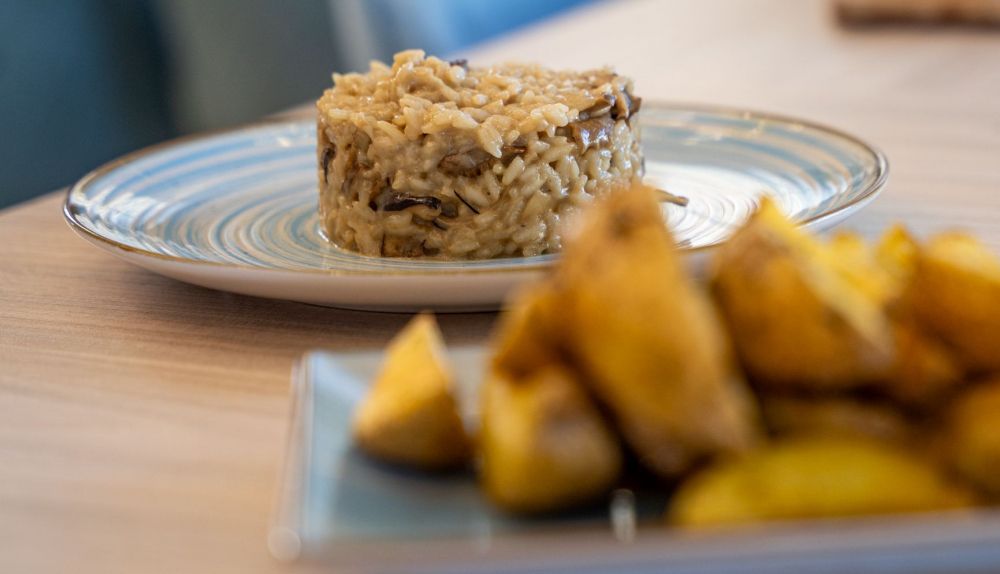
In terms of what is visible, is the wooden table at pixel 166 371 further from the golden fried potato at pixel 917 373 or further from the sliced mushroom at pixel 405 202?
the golden fried potato at pixel 917 373

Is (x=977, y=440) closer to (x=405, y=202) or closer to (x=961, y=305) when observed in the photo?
(x=961, y=305)

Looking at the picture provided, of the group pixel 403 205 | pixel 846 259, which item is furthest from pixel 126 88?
pixel 846 259

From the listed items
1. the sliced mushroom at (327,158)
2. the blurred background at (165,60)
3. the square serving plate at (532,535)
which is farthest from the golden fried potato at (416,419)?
the blurred background at (165,60)

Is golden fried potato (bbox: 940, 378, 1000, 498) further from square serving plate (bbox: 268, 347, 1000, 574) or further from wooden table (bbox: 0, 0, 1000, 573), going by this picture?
wooden table (bbox: 0, 0, 1000, 573)

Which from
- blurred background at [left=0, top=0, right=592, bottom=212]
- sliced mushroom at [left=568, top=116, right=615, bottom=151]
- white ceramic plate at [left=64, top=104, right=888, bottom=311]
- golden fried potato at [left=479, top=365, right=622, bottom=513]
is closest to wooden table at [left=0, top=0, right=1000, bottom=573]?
white ceramic plate at [left=64, top=104, right=888, bottom=311]

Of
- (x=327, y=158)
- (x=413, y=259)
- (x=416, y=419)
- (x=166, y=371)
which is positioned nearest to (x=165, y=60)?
(x=327, y=158)

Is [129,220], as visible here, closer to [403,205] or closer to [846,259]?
[403,205]
